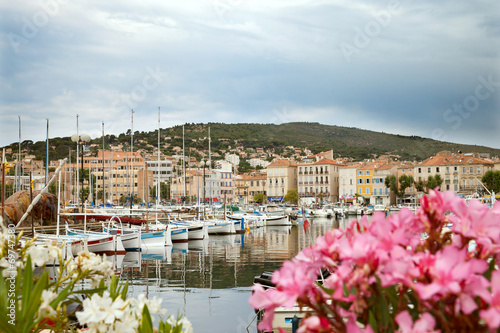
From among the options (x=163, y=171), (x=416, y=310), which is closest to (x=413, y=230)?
(x=416, y=310)

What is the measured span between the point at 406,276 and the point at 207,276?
20315 millimetres

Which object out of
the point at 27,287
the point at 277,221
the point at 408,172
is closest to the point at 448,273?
the point at 27,287

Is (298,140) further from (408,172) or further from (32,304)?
(32,304)

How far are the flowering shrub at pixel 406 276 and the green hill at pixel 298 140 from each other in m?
136

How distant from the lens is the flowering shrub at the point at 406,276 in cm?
131

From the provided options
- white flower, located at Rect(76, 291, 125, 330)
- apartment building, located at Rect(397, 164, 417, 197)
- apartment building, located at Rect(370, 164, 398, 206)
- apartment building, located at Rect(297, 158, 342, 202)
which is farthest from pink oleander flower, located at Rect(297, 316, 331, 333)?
apartment building, located at Rect(297, 158, 342, 202)

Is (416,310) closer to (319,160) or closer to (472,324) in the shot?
(472,324)

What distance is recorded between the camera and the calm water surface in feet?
45.7

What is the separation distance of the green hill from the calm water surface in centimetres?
10849

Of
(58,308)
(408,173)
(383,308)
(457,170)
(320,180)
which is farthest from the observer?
(320,180)

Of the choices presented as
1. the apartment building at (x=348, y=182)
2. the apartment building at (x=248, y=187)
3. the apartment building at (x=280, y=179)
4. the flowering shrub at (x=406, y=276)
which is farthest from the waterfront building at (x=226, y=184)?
the flowering shrub at (x=406, y=276)

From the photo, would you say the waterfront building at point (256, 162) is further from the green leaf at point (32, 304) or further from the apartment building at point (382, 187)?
the green leaf at point (32, 304)

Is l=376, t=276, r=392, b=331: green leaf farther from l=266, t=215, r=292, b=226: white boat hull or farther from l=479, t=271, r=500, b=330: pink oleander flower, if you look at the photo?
l=266, t=215, r=292, b=226: white boat hull

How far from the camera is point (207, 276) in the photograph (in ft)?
69.2
